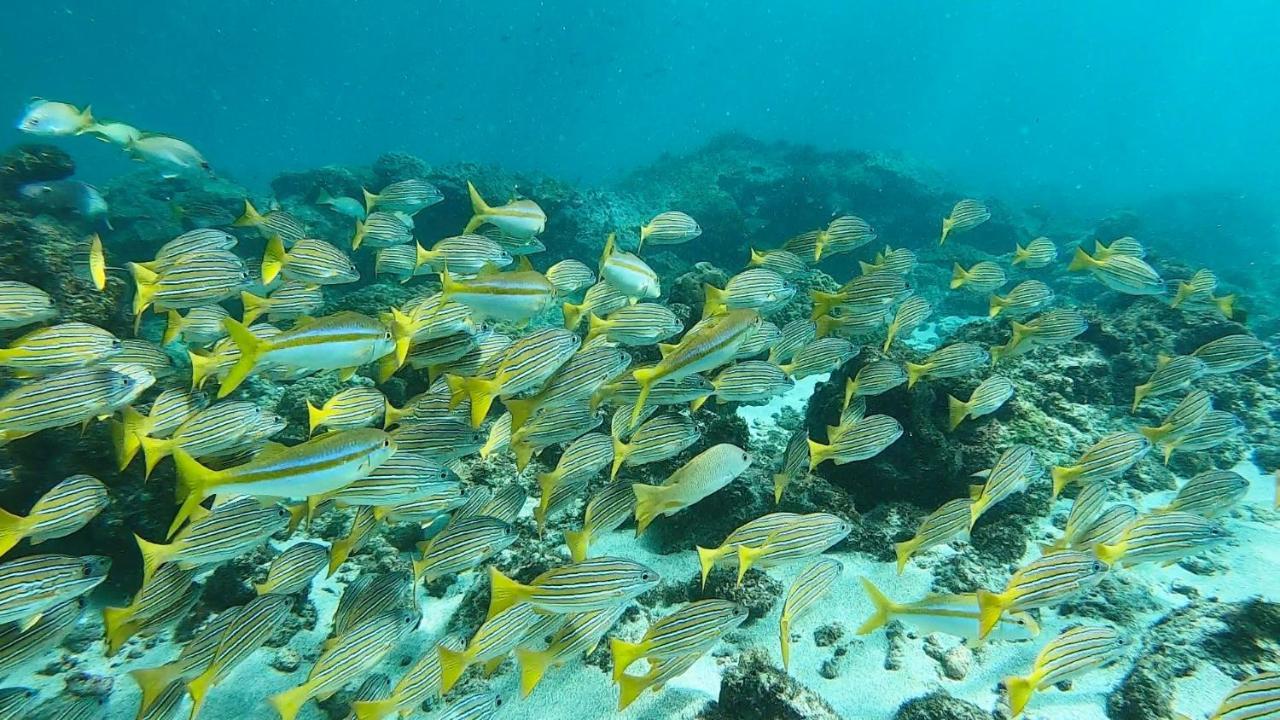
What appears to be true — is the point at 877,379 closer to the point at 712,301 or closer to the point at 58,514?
the point at 712,301

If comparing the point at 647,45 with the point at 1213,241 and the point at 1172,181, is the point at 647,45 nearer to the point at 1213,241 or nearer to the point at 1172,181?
the point at 1172,181

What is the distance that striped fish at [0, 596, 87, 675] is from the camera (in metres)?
→ 2.97

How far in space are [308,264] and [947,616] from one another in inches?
231

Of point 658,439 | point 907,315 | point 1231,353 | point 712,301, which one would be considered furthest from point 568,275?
point 1231,353

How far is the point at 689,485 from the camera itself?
362 centimetres

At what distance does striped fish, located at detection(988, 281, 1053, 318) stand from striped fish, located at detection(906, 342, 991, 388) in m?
1.89

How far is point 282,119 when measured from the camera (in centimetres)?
13312

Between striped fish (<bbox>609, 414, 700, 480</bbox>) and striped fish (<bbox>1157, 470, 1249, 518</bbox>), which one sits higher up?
striped fish (<bbox>609, 414, 700, 480</bbox>)

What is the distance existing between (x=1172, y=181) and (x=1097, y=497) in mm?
89771

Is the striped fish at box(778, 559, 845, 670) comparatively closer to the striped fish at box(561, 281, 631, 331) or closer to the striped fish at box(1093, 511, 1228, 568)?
the striped fish at box(1093, 511, 1228, 568)

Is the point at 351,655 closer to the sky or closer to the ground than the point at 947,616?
closer to the sky

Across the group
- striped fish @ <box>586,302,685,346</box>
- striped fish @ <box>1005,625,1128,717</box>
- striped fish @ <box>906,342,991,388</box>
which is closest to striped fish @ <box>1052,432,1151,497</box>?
striped fish @ <box>906,342,991,388</box>

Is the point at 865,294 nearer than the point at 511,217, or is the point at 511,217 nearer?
the point at 865,294

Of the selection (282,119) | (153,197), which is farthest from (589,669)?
(282,119)
